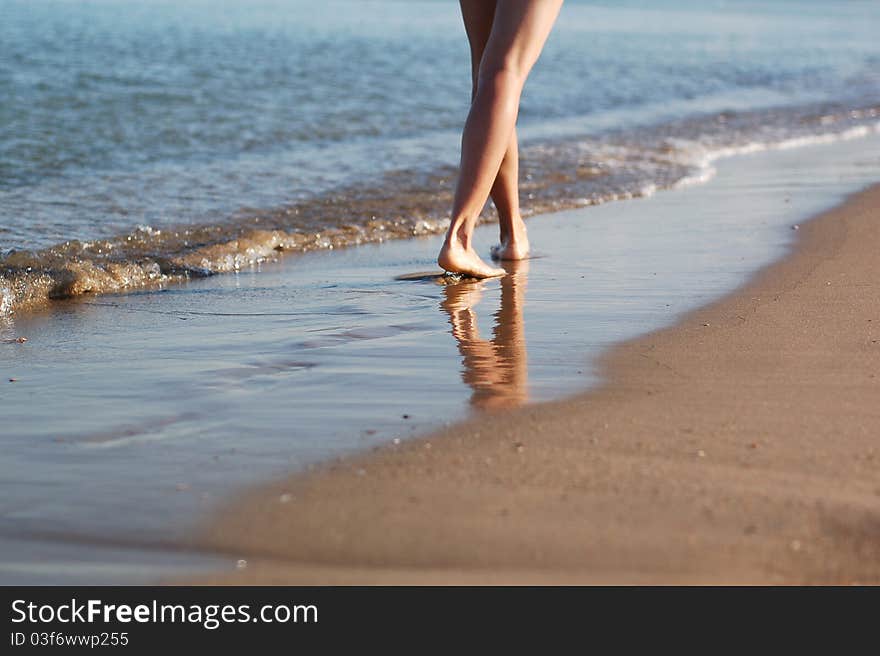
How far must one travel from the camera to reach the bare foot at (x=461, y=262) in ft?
11.1

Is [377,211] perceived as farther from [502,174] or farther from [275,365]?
[275,365]

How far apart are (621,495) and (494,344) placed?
980 mm

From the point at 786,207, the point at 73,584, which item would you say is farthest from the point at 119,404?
the point at 786,207

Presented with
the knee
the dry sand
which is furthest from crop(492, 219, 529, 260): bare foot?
the dry sand

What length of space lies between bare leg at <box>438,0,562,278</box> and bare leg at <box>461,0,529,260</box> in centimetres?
4

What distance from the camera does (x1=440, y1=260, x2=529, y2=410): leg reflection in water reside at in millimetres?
2248

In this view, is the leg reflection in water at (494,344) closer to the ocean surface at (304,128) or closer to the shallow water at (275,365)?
the shallow water at (275,365)

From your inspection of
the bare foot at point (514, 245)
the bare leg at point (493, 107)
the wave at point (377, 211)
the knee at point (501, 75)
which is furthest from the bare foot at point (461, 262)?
the wave at point (377, 211)

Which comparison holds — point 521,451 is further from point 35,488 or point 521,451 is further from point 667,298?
point 667,298

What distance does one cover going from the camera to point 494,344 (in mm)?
2664

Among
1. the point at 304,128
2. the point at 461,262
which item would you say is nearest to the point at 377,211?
the point at 461,262

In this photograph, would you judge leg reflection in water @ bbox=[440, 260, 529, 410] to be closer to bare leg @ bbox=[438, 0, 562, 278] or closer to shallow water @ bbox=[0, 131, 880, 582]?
shallow water @ bbox=[0, 131, 880, 582]

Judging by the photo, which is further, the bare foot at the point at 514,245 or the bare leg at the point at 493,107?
the bare foot at the point at 514,245
